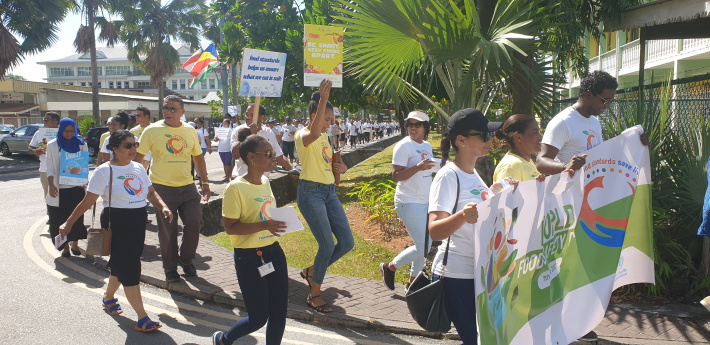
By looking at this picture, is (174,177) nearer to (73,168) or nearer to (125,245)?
(125,245)

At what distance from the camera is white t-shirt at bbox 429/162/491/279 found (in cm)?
316

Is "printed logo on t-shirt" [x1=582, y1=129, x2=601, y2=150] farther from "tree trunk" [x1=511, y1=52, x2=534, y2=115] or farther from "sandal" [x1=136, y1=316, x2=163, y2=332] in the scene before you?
"sandal" [x1=136, y1=316, x2=163, y2=332]

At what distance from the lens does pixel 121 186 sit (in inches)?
195

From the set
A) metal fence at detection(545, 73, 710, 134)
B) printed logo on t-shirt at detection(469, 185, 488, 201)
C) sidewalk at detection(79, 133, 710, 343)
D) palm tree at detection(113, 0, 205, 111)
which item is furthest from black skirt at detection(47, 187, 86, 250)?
palm tree at detection(113, 0, 205, 111)

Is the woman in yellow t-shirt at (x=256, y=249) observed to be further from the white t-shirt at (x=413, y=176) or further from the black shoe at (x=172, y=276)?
the black shoe at (x=172, y=276)

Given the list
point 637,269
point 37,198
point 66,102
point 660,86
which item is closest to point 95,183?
point 637,269

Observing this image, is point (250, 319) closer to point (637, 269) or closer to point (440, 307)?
point (440, 307)

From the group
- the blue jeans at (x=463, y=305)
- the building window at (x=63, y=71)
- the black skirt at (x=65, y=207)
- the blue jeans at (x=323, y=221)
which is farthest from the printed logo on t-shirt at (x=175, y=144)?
the building window at (x=63, y=71)

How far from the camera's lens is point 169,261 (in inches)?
246

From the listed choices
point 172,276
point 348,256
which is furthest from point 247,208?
point 348,256

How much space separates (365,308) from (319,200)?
1.08 meters

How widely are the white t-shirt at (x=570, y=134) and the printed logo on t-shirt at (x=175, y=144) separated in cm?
372

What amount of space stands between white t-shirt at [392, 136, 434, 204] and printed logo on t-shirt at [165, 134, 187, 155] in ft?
7.75

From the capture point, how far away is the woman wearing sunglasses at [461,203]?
318 cm
